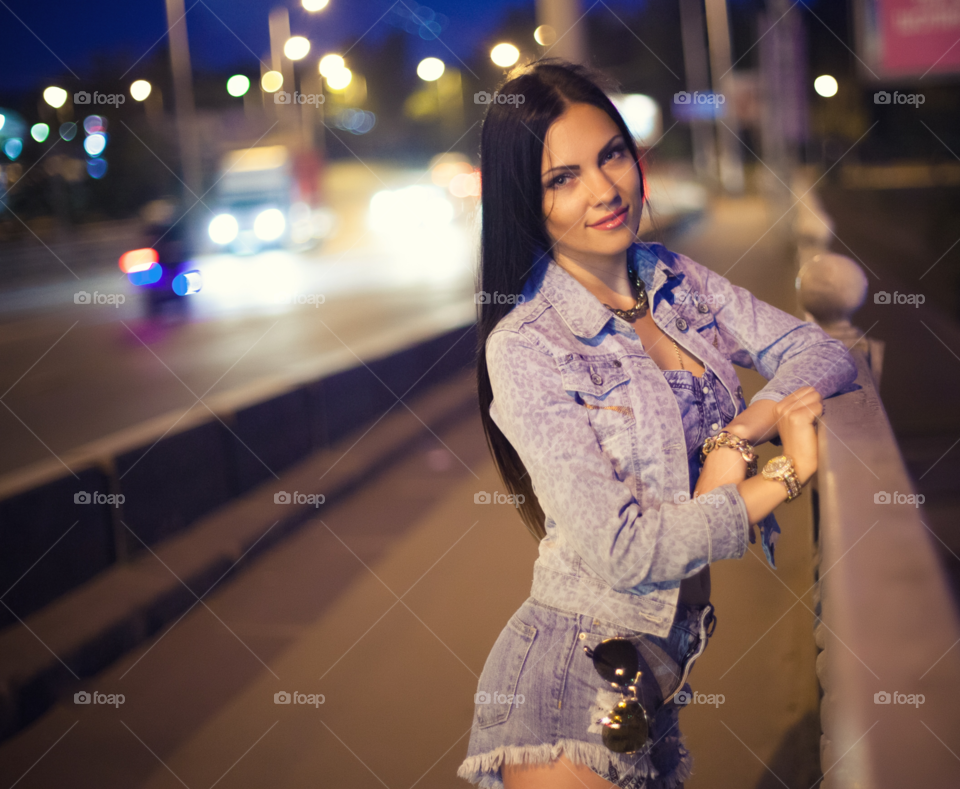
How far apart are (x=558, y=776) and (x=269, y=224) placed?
26260 mm

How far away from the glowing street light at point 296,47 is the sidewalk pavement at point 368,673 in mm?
8160

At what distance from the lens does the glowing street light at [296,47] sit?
1192 cm

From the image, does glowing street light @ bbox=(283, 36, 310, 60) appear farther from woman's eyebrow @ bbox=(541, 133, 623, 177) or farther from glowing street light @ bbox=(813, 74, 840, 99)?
woman's eyebrow @ bbox=(541, 133, 623, 177)

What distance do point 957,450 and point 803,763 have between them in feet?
14.3

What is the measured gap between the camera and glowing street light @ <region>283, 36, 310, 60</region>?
1192 cm

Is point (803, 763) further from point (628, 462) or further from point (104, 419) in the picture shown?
point (104, 419)

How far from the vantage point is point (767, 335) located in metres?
2.04

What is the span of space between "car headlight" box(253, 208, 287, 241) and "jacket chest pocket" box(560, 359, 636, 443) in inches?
1015

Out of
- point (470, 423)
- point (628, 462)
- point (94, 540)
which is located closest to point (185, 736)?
point (94, 540)

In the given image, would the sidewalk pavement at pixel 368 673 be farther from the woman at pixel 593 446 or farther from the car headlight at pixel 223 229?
the car headlight at pixel 223 229

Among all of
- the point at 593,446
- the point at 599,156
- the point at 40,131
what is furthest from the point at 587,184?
the point at 40,131

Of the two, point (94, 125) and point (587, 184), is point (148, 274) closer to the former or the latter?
point (94, 125)

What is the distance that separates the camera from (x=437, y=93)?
4141 cm

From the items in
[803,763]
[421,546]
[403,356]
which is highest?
[403,356]
